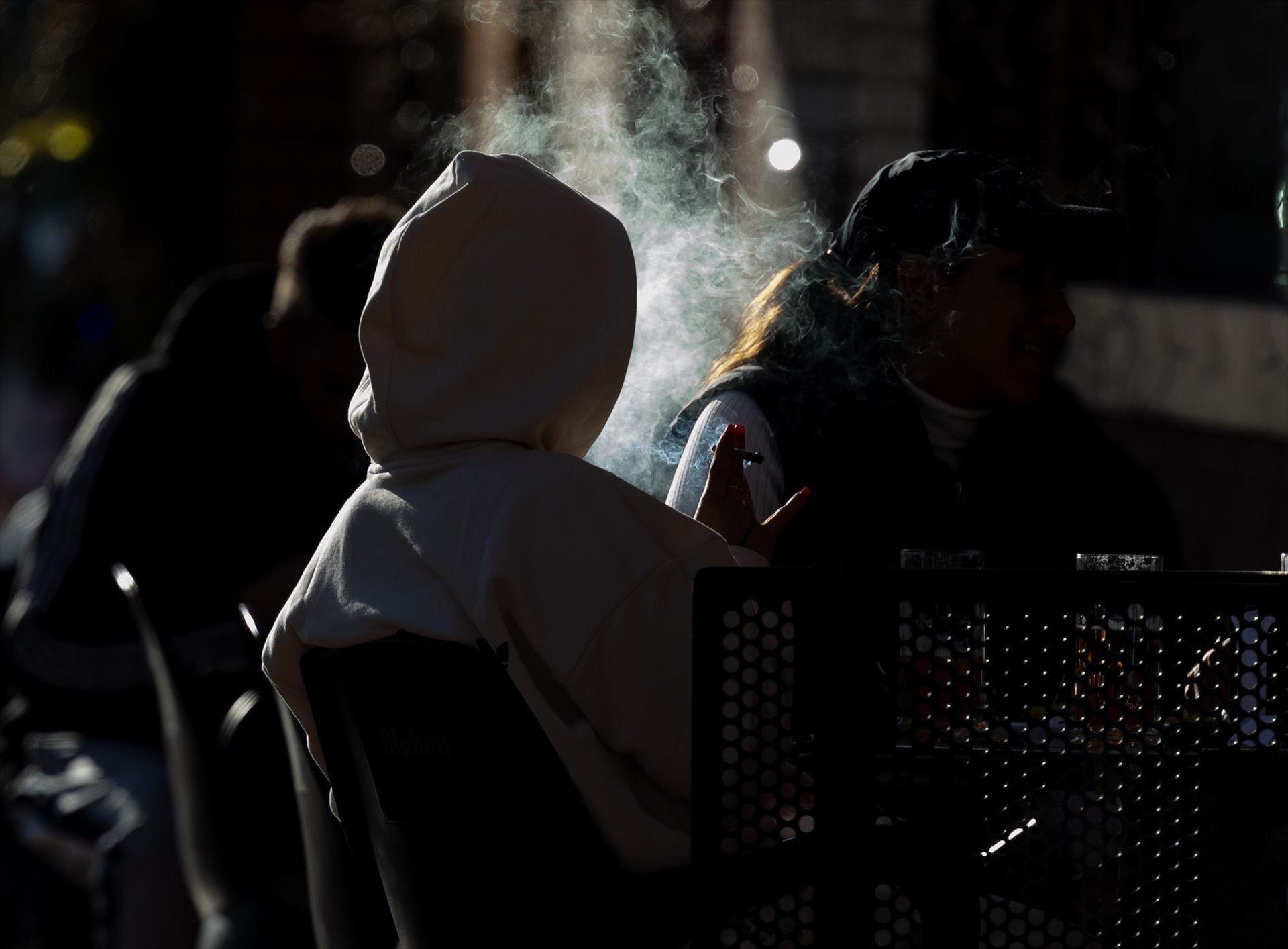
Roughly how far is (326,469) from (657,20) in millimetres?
1774

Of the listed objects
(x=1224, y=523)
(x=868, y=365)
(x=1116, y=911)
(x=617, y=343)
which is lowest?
(x=1224, y=523)

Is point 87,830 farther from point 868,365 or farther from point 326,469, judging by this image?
point 868,365

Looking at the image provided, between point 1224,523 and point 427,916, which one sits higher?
point 427,916

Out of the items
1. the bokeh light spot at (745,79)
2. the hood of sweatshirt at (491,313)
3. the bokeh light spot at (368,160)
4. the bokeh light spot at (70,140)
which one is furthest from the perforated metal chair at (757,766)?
the bokeh light spot at (70,140)

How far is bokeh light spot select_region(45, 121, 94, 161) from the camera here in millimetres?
13688

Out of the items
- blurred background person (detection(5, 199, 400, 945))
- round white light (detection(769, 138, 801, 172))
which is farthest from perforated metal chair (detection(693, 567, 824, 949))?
round white light (detection(769, 138, 801, 172))

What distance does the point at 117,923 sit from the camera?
3555 millimetres

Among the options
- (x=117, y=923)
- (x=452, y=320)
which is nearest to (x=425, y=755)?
(x=452, y=320)

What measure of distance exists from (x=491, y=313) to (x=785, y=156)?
4.03m

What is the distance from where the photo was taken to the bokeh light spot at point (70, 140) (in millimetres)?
13688

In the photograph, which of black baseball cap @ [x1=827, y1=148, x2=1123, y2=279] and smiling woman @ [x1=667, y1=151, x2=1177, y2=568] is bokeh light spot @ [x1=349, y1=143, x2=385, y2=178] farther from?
black baseball cap @ [x1=827, y1=148, x2=1123, y2=279]

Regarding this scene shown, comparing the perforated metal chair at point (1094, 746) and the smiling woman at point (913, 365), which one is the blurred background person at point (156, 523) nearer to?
the smiling woman at point (913, 365)

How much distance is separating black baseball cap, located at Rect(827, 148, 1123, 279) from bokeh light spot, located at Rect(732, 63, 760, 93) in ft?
12.4

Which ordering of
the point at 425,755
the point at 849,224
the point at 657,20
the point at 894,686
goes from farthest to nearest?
the point at 657,20 < the point at 849,224 < the point at 425,755 < the point at 894,686
